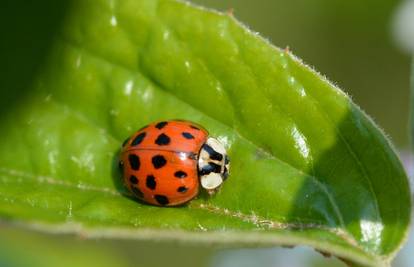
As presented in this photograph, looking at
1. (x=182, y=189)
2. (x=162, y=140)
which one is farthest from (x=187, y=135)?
(x=182, y=189)

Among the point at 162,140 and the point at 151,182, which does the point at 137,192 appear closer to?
the point at 151,182

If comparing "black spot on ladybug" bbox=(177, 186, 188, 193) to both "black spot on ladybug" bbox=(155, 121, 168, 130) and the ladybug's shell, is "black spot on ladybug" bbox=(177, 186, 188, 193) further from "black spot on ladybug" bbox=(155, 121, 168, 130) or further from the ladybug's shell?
"black spot on ladybug" bbox=(155, 121, 168, 130)

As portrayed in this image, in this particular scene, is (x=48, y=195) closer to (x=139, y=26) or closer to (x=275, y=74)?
(x=139, y=26)

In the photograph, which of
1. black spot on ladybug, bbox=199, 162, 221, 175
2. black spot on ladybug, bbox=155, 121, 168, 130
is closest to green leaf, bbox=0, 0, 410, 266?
black spot on ladybug, bbox=155, 121, 168, 130

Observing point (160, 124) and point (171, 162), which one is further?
point (171, 162)

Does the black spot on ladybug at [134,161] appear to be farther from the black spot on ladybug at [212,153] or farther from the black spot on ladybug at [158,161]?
the black spot on ladybug at [212,153]

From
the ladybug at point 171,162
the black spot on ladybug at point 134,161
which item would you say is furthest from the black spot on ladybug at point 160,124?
the black spot on ladybug at point 134,161
